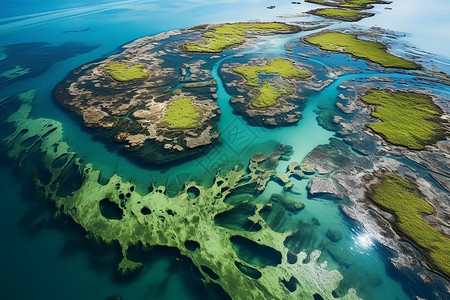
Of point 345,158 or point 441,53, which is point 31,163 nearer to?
point 345,158

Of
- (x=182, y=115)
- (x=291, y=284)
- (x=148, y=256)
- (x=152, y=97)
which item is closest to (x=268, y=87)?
(x=182, y=115)

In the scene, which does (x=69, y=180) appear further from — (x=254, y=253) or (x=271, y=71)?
(x=271, y=71)

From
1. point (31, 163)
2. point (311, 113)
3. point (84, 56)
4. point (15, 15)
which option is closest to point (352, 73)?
point (311, 113)

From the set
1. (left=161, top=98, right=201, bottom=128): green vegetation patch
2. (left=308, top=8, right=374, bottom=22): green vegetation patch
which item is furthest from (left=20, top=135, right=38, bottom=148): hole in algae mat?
(left=308, top=8, right=374, bottom=22): green vegetation patch

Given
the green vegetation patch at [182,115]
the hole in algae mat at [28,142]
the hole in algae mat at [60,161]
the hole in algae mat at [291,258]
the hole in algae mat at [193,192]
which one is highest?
the green vegetation patch at [182,115]

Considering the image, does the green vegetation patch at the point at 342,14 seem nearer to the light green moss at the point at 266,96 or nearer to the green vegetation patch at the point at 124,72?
the light green moss at the point at 266,96

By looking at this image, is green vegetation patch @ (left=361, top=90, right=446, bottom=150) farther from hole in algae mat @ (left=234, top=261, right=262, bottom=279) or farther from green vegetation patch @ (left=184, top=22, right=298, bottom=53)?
green vegetation patch @ (left=184, top=22, right=298, bottom=53)

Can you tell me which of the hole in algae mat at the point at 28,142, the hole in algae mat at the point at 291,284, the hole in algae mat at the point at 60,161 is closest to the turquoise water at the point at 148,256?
the hole in algae mat at the point at 60,161
